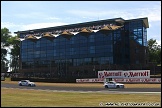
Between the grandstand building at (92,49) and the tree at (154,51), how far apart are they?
24612mm

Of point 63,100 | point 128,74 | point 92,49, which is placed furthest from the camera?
point 92,49

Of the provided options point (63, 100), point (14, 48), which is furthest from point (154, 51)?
point (63, 100)

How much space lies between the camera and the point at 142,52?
9269 centimetres

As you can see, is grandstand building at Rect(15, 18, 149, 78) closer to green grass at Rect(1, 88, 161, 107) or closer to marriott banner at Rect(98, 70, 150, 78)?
marriott banner at Rect(98, 70, 150, 78)

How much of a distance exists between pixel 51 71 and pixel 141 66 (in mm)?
29982

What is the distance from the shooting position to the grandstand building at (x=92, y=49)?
290 ft

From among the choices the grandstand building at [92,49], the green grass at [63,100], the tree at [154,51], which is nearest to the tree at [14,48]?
the grandstand building at [92,49]

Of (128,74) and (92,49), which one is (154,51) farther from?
(128,74)

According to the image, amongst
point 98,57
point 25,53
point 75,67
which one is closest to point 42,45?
point 25,53

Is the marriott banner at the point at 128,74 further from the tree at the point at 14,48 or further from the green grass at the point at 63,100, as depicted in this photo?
the tree at the point at 14,48

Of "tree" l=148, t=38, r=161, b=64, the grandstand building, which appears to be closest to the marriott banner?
the grandstand building

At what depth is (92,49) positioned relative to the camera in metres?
91.1

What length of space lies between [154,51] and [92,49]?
40616 mm

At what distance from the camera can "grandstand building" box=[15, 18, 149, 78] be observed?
8838 cm
